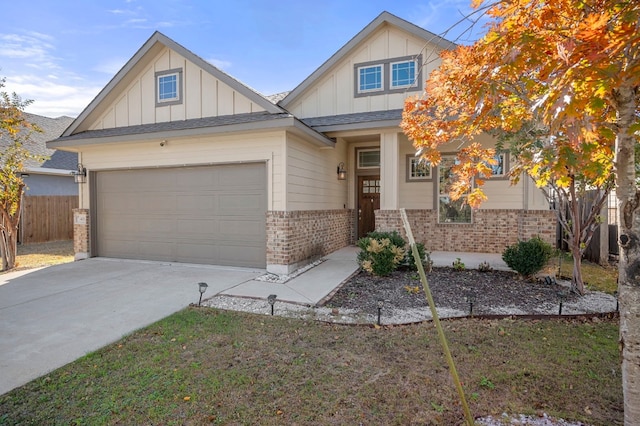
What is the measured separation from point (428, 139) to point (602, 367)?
118 inches

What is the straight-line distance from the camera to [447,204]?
10.7 meters

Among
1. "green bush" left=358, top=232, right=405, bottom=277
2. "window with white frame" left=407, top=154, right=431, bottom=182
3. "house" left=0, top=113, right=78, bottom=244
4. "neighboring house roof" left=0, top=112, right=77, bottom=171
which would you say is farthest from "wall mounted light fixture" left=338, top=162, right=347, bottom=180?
"neighboring house roof" left=0, top=112, right=77, bottom=171

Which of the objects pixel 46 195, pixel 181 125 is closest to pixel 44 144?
pixel 46 195

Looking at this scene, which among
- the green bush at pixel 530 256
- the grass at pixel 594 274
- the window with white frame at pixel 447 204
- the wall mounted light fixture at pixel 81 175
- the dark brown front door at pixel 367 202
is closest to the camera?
the grass at pixel 594 274

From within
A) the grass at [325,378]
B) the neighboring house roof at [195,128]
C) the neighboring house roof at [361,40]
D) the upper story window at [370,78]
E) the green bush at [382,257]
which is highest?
the neighboring house roof at [361,40]

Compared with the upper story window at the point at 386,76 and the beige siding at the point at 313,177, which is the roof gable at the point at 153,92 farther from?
the upper story window at the point at 386,76

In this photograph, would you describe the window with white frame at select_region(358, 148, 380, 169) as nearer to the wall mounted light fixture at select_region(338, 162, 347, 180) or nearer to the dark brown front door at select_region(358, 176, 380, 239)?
the dark brown front door at select_region(358, 176, 380, 239)

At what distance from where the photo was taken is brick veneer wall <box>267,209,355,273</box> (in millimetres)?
7652

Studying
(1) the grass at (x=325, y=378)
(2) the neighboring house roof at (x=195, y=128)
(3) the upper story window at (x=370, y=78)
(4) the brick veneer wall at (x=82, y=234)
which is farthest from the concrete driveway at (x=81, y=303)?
(3) the upper story window at (x=370, y=78)

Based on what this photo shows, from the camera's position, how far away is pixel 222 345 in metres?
4.02

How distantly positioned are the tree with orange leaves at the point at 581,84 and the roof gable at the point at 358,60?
612 centimetres

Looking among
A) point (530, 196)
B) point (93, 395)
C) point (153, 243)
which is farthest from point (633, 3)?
point (153, 243)

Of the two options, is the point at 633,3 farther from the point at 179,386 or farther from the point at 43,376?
the point at 43,376

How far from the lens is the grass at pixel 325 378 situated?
108 inches
